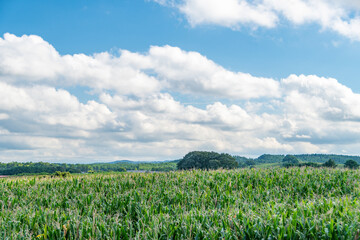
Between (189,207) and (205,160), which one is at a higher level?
(205,160)

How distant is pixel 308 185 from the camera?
16.9 m

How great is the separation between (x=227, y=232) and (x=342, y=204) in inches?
176

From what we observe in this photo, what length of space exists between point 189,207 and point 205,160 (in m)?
61.4

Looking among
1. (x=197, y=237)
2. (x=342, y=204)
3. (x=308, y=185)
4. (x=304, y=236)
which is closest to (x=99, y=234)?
(x=197, y=237)

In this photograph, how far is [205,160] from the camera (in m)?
73.1

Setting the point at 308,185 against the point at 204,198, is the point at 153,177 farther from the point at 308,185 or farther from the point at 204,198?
the point at 308,185

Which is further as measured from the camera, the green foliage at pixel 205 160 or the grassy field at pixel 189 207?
the green foliage at pixel 205 160

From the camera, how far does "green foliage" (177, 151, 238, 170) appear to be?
69375 millimetres

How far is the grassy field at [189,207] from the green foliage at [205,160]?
4839 centimetres

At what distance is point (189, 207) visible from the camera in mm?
12406

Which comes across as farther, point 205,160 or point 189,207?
point 205,160

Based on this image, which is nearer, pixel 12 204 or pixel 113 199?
pixel 113 199

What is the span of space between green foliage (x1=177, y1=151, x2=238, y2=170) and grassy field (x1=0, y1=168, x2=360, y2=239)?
1905 inches

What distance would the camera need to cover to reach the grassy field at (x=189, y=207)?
7.61 metres
